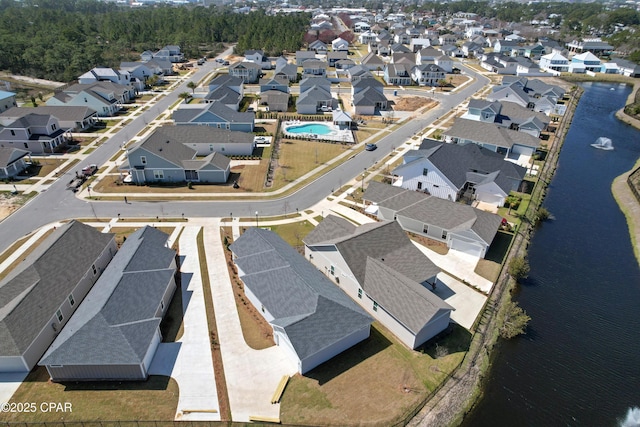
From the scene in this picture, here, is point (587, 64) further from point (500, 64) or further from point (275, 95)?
point (275, 95)

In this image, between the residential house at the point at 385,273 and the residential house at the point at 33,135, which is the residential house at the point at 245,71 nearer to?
the residential house at the point at 33,135

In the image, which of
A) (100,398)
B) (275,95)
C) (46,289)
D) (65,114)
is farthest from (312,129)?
(100,398)

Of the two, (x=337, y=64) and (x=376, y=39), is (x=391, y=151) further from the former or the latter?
(x=376, y=39)

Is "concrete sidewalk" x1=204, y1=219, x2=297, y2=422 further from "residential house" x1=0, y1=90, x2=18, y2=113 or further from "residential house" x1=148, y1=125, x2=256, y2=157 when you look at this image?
"residential house" x1=0, y1=90, x2=18, y2=113

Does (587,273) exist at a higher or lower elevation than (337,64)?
lower

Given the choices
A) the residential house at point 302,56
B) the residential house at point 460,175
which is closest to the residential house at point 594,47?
the residential house at point 302,56

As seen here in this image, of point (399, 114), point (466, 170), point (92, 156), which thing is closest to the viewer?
point (466, 170)

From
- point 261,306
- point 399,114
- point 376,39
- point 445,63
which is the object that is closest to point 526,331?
point 261,306
